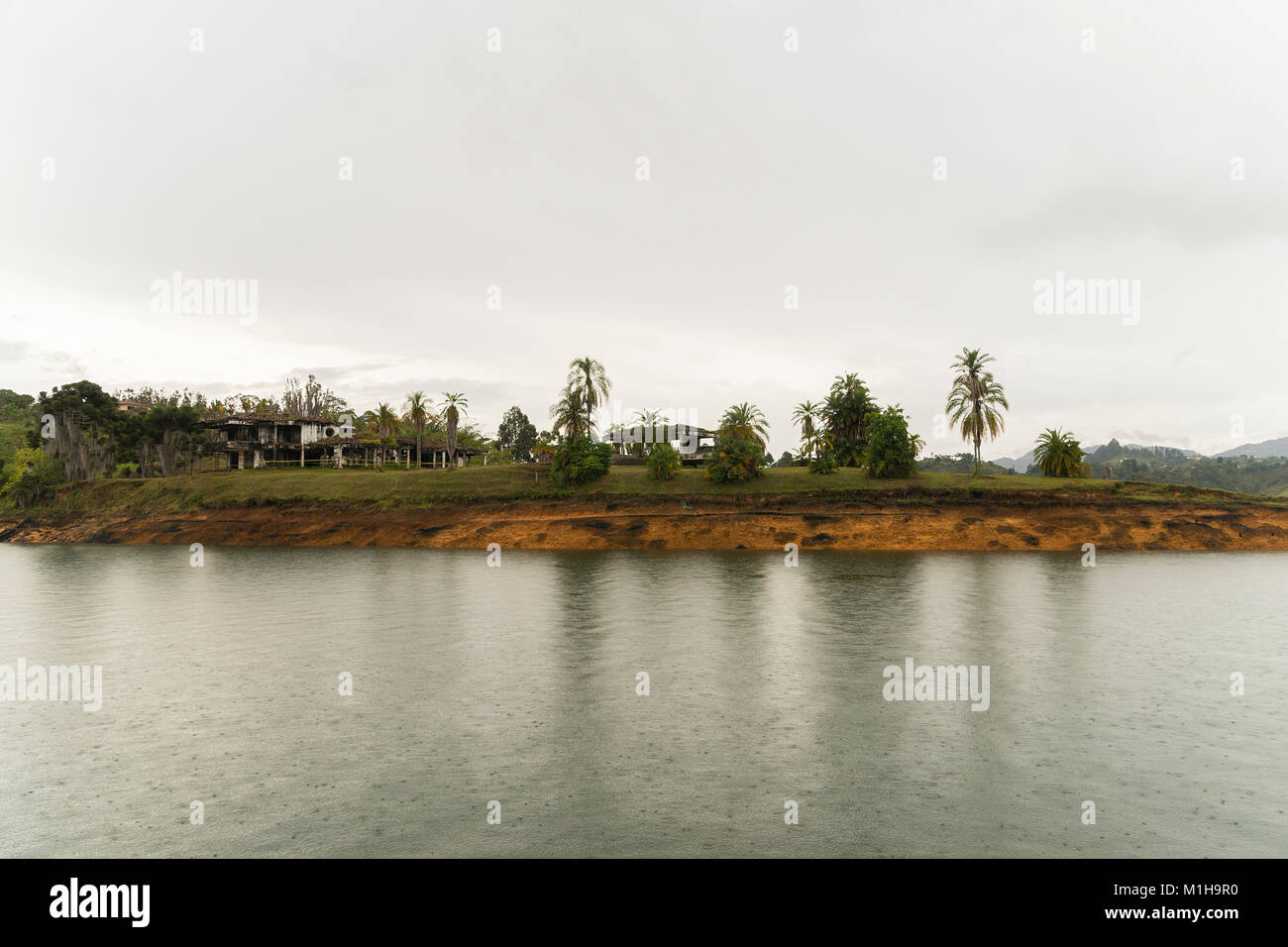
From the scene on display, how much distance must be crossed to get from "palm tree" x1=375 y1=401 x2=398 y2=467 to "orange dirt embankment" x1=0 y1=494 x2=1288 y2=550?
41994mm

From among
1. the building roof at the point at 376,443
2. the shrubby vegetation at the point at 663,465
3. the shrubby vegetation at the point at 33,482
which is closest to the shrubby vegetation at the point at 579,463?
the shrubby vegetation at the point at 663,465

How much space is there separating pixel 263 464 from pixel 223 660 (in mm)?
108616

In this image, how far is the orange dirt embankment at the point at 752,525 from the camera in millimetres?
71250

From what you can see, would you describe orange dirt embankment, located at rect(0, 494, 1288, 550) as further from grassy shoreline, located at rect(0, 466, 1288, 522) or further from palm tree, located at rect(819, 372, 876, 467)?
palm tree, located at rect(819, 372, 876, 467)

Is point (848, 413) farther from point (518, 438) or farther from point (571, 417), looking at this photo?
point (518, 438)

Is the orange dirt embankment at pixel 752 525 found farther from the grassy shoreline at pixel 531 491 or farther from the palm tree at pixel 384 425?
the palm tree at pixel 384 425

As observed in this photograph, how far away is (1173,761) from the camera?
47.5 feet

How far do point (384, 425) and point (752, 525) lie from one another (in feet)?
268

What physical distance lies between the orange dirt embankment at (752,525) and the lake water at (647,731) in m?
36.4

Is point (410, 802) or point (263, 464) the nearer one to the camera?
point (410, 802)

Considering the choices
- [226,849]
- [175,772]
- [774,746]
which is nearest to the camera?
[226,849]

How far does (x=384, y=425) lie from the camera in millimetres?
128250
